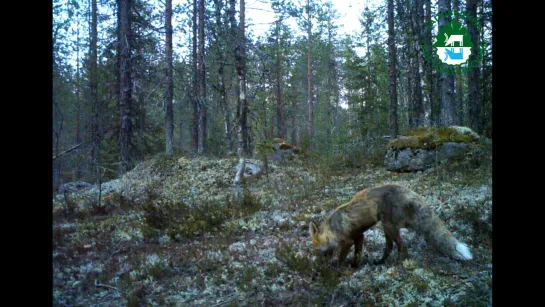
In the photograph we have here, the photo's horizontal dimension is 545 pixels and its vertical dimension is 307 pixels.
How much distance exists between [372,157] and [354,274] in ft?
4.82

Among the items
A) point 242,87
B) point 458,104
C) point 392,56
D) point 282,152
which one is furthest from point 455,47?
point 242,87

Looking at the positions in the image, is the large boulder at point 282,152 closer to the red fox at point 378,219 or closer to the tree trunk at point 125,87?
the red fox at point 378,219

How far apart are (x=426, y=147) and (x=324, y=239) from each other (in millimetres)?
1734

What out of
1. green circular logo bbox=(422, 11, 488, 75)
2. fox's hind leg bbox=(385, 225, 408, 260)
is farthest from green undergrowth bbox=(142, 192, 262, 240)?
green circular logo bbox=(422, 11, 488, 75)

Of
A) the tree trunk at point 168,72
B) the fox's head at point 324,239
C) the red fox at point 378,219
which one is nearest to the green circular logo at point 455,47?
the red fox at point 378,219

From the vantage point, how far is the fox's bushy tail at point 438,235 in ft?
11.5

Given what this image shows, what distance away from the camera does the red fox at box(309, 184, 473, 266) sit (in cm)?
403

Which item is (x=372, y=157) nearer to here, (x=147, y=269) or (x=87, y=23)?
(x=147, y=269)

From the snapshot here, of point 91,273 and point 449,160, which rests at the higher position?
point 449,160

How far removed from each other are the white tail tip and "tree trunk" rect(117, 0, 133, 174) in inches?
153

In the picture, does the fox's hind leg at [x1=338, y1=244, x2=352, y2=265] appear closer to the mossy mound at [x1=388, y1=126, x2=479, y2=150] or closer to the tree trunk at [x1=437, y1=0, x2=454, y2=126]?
the mossy mound at [x1=388, y1=126, x2=479, y2=150]

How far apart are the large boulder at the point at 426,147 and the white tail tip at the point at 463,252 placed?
966mm
